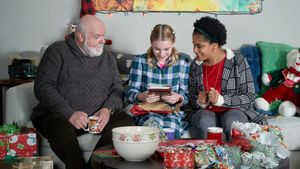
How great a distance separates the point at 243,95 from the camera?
2.89 metres

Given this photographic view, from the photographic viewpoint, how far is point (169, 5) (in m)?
3.74

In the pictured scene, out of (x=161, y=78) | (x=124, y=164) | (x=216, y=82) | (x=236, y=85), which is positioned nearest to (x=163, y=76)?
(x=161, y=78)

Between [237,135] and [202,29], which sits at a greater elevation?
[202,29]

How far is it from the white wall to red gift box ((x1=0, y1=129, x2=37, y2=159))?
1.30 meters

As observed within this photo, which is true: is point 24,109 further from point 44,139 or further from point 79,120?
point 79,120

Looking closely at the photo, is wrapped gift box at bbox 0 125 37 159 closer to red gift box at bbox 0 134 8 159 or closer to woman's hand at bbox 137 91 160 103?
red gift box at bbox 0 134 8 159

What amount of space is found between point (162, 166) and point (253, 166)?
13.8 inches

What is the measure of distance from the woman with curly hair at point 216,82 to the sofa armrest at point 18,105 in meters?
1.02

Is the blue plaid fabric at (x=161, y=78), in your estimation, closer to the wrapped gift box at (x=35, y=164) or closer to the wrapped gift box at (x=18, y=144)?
the wrapped gift box at (x=18, y=144)

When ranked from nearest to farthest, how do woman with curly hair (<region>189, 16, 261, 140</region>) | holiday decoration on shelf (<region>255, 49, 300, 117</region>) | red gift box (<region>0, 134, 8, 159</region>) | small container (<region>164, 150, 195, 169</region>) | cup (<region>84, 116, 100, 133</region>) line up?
small container (<region>164, 150, 195, 169</region>) → cup (<region>84, 116, 100, 133</region>) → red gift box (<region>0, 134, 8, 159</region>) → woman with curly hair (<region>189, 16, 261, 140</region>) → holiday decoration on shelf (<region>255, 49, 300, 117</region>)

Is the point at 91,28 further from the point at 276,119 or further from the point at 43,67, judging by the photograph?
the point at 276,119

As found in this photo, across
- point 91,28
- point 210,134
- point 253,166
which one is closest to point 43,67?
point 91,28

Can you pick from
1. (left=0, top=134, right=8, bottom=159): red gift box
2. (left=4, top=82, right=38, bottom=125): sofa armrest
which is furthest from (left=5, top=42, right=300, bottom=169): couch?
(left=0, top=134, right=8, bottom=159): red gift box

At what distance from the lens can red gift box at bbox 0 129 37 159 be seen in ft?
8.91
